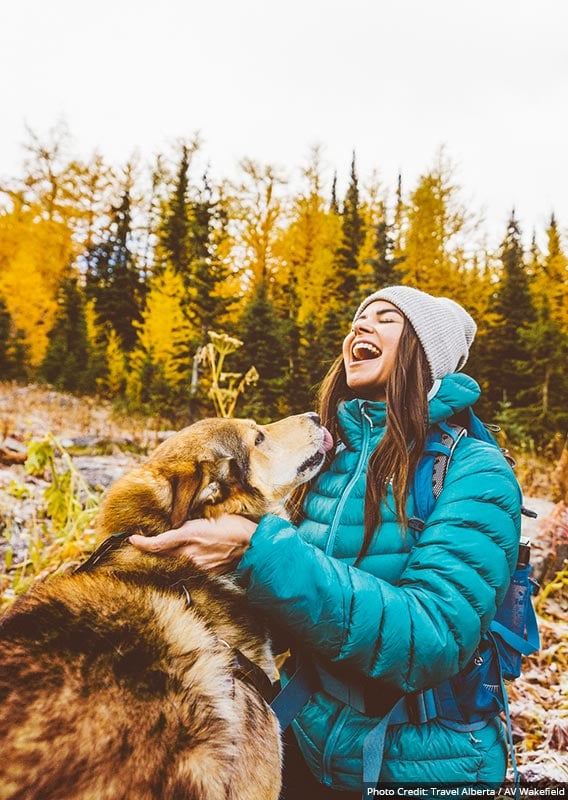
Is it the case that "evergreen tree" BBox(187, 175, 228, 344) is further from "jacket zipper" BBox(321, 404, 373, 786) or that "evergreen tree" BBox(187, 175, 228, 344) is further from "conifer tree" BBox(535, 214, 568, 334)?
"conifer tree" BBox(535, 214, 568, 334)

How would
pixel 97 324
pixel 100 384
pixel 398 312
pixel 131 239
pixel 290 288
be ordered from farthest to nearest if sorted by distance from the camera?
pixel 131 239 < pixel 97 324 < pixel 290 288 < pixel 100 384 < pixel 398 312

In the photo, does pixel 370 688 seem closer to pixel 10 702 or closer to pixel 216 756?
pixel 216 756

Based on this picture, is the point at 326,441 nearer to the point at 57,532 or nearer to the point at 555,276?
the point at 57,532

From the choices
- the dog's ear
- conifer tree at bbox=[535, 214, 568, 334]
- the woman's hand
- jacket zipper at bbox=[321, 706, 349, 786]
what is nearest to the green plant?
the dog's ear

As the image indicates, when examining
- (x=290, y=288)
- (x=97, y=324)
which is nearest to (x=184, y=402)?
(x=290, y=288)

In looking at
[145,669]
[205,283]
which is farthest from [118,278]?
[145,669]

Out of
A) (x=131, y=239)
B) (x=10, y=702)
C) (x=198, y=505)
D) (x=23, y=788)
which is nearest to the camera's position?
(x=23, y=788)

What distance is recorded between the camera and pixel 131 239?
77.4 ft

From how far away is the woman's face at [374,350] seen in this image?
1.98m

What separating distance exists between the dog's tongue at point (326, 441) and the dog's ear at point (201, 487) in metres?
0.50

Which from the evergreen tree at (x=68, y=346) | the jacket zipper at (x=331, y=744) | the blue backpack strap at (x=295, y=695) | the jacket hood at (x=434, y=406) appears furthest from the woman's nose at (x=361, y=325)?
the evergreen tree at (x=68, y=346)

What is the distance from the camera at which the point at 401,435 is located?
173 centimetres

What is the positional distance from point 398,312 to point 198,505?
1154mm

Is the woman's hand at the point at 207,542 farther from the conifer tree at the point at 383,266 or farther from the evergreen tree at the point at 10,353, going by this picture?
the evergreen tree at the point at 10,353
